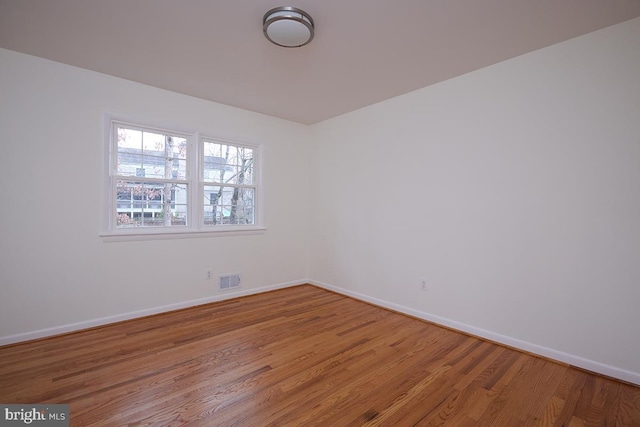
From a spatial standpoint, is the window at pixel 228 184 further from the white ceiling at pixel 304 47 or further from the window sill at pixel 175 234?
the white ceiling at pixel 304 47

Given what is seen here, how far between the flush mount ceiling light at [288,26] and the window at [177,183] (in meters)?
1.93

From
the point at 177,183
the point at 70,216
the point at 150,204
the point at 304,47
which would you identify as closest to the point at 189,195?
the point at 177,183

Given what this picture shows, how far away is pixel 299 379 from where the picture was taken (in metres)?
2.11

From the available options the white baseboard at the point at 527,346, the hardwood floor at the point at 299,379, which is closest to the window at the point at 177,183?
the hardwood floor at the point at 299,379

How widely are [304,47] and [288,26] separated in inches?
14.4

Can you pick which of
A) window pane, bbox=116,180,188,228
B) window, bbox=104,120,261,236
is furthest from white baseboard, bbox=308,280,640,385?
window pane, bbox=116,180,188,228

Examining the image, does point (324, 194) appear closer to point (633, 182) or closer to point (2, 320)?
point (633, 182)

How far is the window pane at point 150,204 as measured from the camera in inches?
127

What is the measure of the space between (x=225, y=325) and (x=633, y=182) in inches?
145

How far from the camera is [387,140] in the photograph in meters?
3.70

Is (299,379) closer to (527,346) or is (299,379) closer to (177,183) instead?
(527,346)

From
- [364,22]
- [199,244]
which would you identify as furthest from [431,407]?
[199,244]

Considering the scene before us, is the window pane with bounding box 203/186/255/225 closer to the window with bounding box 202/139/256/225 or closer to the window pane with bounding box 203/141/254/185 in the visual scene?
the window with bounding box 202/139/256/225

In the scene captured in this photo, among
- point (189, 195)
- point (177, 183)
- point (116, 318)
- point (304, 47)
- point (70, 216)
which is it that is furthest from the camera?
point (189, 195)
